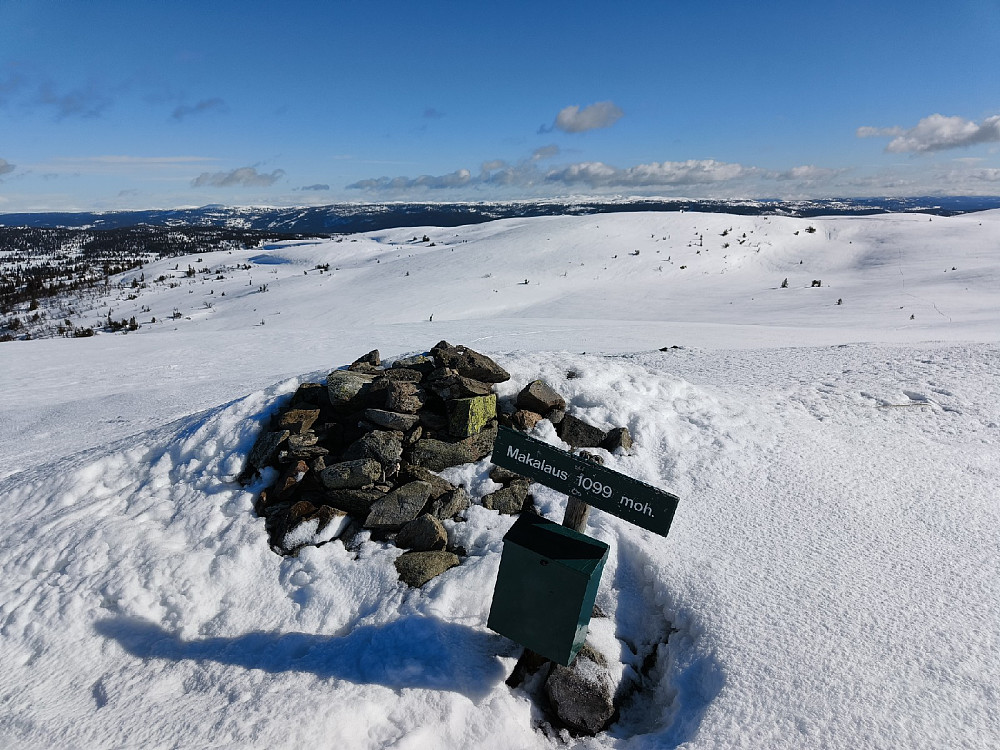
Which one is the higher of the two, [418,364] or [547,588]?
[418,364]

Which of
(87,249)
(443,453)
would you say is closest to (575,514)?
(443,453)

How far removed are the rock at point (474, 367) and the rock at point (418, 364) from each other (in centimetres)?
18

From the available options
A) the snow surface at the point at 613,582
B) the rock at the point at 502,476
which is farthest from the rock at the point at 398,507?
the rock at the point at 502,476

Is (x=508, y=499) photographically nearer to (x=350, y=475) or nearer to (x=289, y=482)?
(x=350, y=475)

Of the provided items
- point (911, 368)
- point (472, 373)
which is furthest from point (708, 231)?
point (472, 373)

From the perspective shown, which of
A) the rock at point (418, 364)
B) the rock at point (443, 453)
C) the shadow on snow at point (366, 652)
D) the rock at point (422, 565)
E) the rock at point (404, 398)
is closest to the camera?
the shadow on snow at point (366, 652)

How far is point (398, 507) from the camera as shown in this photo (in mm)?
4887

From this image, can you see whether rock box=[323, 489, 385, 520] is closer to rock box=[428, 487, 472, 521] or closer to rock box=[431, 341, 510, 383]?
rock box=[428, 487, 472, 521]

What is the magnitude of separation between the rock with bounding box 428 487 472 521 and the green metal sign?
1541 mm

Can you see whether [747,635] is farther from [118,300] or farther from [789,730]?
[118,300]

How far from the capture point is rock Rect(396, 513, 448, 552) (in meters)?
4.62

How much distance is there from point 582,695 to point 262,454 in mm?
4022

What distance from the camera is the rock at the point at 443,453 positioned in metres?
5.50

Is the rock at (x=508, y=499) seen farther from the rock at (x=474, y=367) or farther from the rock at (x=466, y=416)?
the rock at (x=474, y=367)
